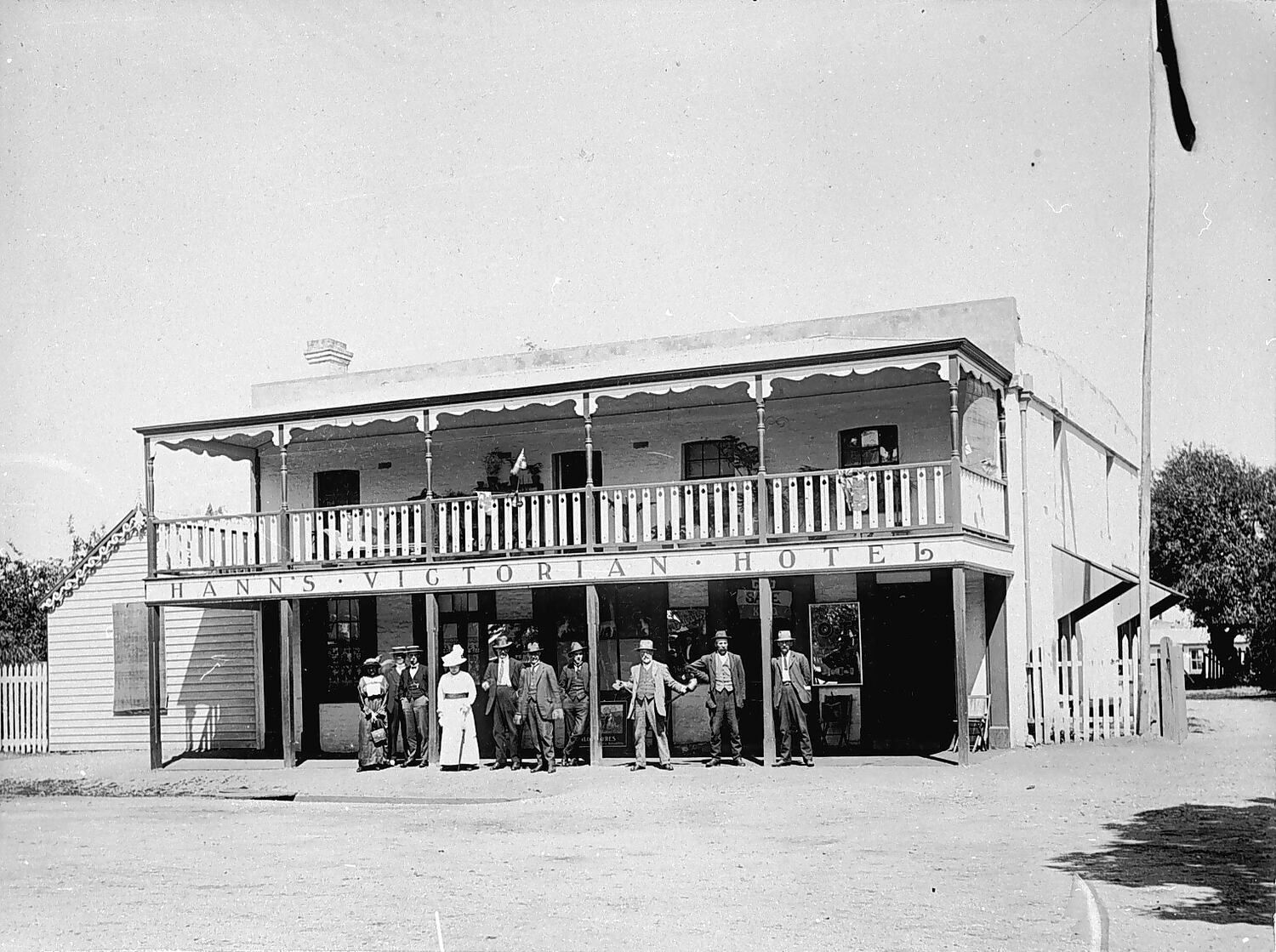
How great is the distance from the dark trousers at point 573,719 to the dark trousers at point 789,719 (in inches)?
103

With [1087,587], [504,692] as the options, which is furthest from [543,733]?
[1087,587]

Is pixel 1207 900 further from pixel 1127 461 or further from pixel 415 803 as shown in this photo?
pixel 1127 461

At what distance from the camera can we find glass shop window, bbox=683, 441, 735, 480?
70.2 feet

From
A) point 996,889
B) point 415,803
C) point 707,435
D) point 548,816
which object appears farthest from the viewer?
point 707,435

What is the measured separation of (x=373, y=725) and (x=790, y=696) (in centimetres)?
558

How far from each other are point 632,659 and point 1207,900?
13.4 meters

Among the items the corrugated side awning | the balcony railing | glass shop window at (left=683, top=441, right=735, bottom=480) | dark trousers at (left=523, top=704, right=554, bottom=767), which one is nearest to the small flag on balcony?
the balcony railing

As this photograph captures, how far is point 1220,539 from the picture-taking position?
46219 mm

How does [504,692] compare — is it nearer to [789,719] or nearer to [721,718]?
[721,718]

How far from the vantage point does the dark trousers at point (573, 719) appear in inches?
729

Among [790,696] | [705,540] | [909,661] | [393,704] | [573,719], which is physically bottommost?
[573,719]

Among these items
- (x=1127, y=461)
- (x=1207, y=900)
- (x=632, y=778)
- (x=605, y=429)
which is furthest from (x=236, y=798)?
(x=1127, y=461)

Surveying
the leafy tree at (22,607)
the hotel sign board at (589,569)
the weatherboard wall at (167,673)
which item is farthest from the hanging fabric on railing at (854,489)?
the leafy tree at (22,607)

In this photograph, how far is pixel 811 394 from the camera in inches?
816
